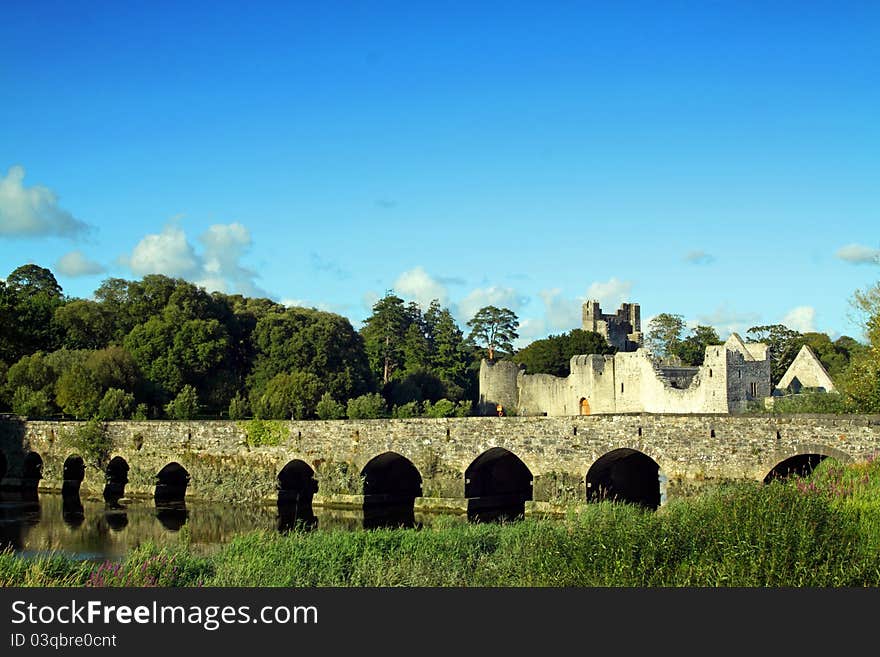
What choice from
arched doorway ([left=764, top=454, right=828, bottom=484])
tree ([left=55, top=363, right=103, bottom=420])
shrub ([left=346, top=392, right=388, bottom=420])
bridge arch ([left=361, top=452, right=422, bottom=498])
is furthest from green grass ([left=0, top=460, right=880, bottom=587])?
shrub ([left=346, top=392, right=388, bottom=420])

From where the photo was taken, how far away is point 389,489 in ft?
106

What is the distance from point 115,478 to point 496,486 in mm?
16380

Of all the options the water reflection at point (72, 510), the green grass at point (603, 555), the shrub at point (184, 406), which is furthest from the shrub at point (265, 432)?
the green grass at point (603, 555)

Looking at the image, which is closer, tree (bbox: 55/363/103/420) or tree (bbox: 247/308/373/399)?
tree (bbox: 55/363/103/420)

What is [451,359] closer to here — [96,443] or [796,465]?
[96,443]

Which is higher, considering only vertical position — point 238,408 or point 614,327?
point 614,327

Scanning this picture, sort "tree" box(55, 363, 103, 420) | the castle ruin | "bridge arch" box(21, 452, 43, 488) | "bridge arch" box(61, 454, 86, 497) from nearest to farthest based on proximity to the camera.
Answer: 1. "bridge arch" box(61, 454, 86, 497)
2. "bridge arch" box(21, 452, 43, 488)
3. "tree" box(55, 363, 103, 420)
4. the castle ruin

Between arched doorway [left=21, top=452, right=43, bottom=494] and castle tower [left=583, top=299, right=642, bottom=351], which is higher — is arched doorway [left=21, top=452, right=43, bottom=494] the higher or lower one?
the lower one

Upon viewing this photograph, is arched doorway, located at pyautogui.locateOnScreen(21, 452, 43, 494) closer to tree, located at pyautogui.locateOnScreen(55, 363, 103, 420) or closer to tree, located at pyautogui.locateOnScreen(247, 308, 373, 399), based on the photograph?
tree, located at pyautogui.locateOnScreen(55, 363, 103, 420)

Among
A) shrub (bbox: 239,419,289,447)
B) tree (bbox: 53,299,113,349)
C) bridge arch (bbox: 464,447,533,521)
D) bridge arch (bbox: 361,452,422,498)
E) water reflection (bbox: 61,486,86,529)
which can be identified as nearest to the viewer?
bridge arch (bbox: 464,447,533,521)

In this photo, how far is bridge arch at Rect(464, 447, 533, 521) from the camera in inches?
1118

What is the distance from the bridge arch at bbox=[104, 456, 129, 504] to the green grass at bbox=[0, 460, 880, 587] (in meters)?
21.1

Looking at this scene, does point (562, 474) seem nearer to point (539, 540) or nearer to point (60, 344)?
point (539, 540)

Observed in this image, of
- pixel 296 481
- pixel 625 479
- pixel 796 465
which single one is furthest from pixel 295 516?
pixel 796 465
